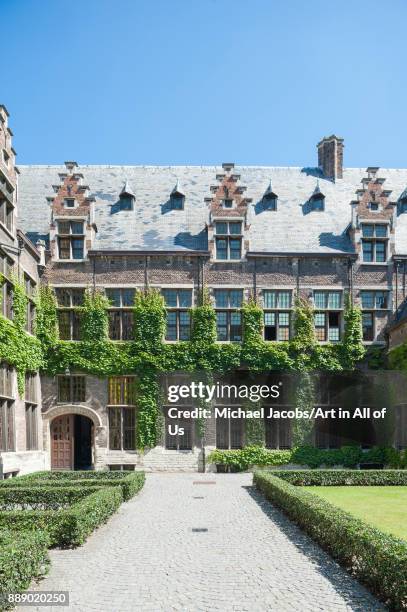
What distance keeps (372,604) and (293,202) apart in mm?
27299

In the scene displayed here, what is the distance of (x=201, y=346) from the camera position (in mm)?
31062

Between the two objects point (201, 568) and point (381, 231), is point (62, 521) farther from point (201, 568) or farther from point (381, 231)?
point (381, 231)

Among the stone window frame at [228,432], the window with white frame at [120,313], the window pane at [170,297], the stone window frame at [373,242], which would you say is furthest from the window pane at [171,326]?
the stone window frame at [373,242]

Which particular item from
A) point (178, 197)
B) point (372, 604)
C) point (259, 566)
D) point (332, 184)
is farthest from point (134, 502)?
point (332, 184)

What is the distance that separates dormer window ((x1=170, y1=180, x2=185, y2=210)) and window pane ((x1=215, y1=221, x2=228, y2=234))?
8.43 feet

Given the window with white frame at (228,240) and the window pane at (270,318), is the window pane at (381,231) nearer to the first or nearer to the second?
the window pane at (270,318)

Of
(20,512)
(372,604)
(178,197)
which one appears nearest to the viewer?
(372,604)

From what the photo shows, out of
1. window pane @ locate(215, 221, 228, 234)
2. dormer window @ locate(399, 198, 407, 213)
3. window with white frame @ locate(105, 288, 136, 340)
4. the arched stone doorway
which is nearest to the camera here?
the arched stone doorway

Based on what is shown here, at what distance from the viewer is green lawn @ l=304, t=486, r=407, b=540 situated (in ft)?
48.5

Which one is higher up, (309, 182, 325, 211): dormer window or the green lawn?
(309, 182, 325, 211): dormer window

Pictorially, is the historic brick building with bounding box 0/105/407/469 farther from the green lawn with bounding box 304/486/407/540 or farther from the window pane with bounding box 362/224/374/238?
the green lawn with bounding box 304/486/407/540

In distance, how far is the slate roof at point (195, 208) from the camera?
3259cm

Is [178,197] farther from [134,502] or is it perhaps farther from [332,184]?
[134,502]

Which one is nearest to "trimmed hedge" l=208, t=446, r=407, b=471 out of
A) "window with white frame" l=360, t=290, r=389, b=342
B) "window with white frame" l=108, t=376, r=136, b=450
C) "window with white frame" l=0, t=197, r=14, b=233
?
"window with white frame" l=108, t=376, r=136, b=450
